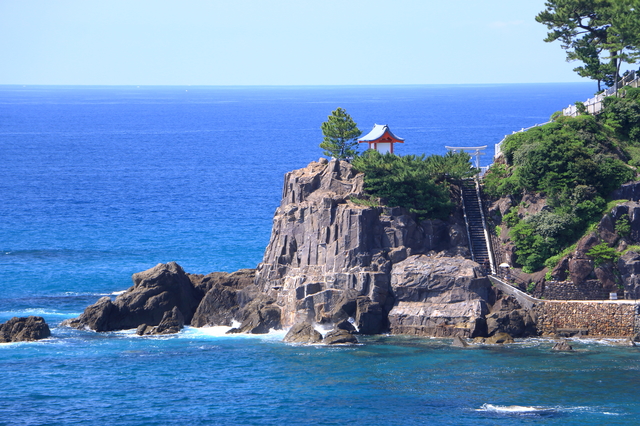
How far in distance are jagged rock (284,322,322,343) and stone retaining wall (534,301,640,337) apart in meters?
16.1

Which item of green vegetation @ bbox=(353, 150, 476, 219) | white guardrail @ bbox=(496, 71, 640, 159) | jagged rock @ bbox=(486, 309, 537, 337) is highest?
white guardrail @ bbox=(496, 71, 640, 159)

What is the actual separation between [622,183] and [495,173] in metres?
10.6

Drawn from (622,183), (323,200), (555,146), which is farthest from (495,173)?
(323,200)

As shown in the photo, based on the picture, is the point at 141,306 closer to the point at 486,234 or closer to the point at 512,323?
the point at 486,234

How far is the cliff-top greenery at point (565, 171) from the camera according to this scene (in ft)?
221

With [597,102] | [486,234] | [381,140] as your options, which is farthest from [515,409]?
[597,102]

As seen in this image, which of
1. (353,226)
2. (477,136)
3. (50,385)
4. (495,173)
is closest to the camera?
(50,385)

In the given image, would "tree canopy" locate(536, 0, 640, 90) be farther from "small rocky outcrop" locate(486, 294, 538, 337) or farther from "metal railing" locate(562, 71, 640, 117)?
"small rocky outcrop" locate(486, 294, 538, 337)

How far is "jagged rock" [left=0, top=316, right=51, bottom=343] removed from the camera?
216 ft

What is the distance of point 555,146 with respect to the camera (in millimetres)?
70438

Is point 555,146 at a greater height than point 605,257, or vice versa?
point 555,146

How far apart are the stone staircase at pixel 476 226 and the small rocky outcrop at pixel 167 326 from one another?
77.9ft

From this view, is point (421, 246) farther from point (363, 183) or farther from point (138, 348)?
point (138, 348)

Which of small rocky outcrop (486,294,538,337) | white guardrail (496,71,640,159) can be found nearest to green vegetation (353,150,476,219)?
small rocky outcrop (486,294,538,337)
